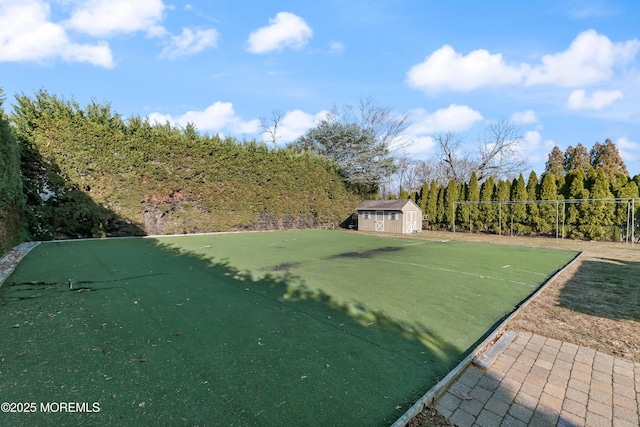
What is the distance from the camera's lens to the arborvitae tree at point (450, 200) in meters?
17.7

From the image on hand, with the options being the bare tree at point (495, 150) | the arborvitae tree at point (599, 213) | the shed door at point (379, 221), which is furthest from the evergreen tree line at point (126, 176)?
the bare tree at point (495, 150)

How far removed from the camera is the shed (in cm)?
1599

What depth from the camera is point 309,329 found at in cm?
311

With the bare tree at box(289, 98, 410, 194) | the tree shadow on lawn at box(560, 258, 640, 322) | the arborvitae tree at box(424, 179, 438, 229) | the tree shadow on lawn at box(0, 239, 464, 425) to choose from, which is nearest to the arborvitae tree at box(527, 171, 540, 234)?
the arborvitae tree at box(424, 179, 438, 229)

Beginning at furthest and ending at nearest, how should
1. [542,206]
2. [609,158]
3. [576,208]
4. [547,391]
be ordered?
1. [609,158]
2. [542,206]
3. [576,208]
4. [547,391]

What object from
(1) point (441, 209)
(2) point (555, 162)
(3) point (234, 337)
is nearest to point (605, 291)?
(3) point (234, 337)

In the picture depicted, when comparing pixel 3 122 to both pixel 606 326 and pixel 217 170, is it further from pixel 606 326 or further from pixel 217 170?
pixel 606 326

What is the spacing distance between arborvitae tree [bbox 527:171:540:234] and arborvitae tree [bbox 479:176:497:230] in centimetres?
161

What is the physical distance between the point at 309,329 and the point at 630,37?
13299 mm

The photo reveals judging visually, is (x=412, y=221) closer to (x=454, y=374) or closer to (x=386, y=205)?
(x=386, y=205)

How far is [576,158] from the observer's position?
30094 millimetres

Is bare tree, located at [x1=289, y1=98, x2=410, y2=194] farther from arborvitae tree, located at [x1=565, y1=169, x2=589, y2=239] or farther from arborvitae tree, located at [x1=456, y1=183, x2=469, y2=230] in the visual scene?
arborvitae tree, located at [x1=565, y1=169, x2=589, y2=239]

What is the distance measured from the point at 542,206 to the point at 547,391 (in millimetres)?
15755

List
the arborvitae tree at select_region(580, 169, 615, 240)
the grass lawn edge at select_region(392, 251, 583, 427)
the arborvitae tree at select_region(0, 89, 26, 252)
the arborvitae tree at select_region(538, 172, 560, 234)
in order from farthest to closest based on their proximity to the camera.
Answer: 1. the arborvitae tree at select_region(538, 172, 560, 234)
2. the arborvitae tree at select_region(580, 169, 615, 240)
3. the arborvitae tree at select_region(0, 89, 26, 252)
4. the grass lawn edge at select_region(392, 251, 583, 427)
